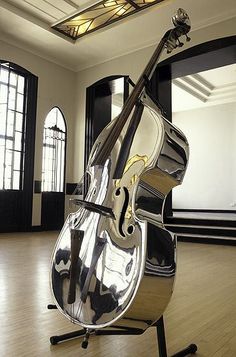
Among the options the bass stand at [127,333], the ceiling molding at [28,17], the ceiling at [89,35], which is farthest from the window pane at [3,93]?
the bass stand at [127,333]

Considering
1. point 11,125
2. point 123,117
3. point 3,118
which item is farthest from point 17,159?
point 123,117

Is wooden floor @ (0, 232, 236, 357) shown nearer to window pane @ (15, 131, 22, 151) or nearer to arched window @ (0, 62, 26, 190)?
arched window @ (0, 62, 26, 190)

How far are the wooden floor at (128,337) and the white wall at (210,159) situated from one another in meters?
6.65

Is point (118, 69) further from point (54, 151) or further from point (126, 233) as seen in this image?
point (126, 233)

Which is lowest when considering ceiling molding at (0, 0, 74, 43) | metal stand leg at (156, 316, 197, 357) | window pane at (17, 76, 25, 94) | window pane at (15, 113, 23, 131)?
metal stand leg at (156, 316, 197, 357)

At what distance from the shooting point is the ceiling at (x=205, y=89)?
25.0 feet

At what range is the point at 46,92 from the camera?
627cm

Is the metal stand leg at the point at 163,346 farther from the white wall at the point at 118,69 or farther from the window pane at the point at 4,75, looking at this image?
the window pane at the point at 4,75

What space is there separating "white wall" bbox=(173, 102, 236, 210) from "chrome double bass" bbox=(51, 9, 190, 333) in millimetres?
8408

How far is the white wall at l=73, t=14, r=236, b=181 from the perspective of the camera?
5000 millimetres

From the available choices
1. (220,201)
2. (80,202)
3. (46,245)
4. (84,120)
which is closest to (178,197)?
(220,201)

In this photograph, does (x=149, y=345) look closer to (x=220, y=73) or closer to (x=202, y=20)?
(x=202, y=20)

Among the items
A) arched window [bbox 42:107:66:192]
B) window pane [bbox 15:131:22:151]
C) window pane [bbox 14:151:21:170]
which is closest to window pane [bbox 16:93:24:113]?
window pane [bbox 15:131:22:151]

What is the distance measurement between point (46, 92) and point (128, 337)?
221 inches
